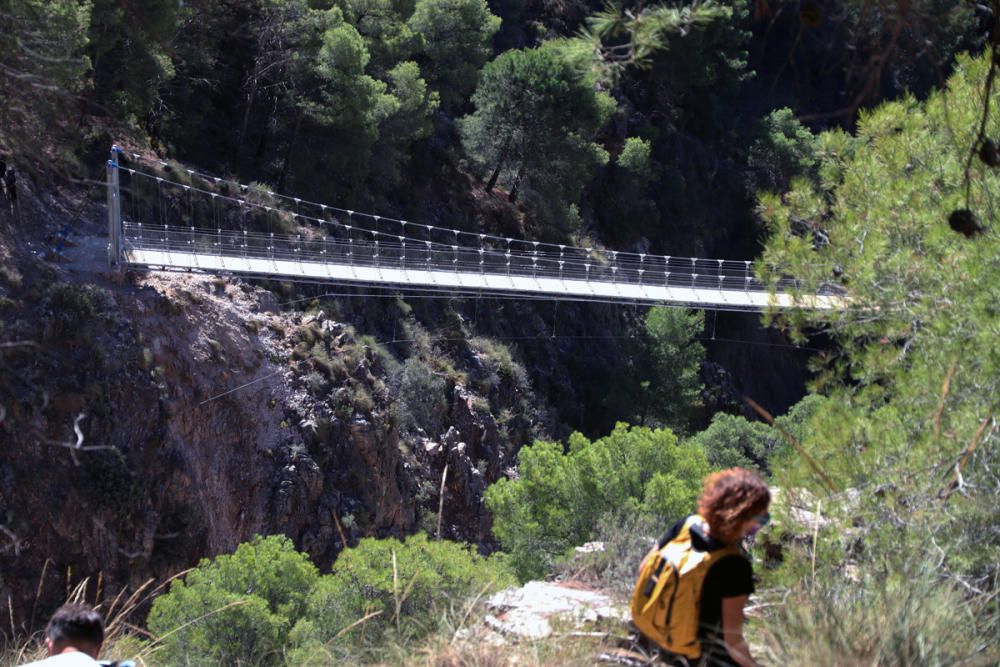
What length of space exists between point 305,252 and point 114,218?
318 cm

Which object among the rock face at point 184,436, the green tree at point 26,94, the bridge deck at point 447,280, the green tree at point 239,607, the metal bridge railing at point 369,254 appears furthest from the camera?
the metal bridge railing at point 369,254

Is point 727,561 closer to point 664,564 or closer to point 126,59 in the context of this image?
point 664,564

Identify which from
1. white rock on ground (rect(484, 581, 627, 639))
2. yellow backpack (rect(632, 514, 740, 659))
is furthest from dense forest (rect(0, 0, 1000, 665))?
yellow backpack (rect(632, 514, 740, 659))

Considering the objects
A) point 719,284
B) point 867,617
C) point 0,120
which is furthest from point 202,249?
point 867,617

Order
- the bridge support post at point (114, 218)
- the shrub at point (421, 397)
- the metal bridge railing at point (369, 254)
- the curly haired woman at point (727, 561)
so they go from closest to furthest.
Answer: the curly haired woman at point (727, 561)
the bridge support post at point (114, 218)
the metal bridge railing at point (369, 254)
the shrub at point (421, 397)

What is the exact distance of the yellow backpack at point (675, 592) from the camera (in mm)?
2541

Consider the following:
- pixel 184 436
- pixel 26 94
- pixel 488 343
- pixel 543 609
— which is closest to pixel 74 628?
pixel 543 609

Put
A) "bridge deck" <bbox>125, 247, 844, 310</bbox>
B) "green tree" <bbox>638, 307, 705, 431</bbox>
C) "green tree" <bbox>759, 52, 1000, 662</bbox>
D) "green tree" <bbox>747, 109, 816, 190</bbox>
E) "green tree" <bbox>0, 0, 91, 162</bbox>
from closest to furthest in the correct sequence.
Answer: "green tree" <bbox>759, 52, 1000, 662</bbox>, "green tree" <bbox>0, 0, 91, 162</bbox>, "bridge deck" <bbox>125, 247, 844, 310</bbox>, "green tree" <bbox>638, 307, 705, 431</bbox>, "green tree" <bbox>747, 109, 816, 190</bbox>

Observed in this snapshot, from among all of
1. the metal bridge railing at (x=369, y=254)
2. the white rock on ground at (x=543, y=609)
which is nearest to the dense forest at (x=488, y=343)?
the white rock on ground at (x=543, y=609)

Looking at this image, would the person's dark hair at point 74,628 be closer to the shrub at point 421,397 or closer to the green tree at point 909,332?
the green tree at point 909,332

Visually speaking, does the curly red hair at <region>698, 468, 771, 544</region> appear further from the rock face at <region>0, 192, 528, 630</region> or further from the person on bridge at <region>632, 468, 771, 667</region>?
the rock face at <region>0, 192, 528, 630</region>

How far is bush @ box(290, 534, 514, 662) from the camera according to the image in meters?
4.38

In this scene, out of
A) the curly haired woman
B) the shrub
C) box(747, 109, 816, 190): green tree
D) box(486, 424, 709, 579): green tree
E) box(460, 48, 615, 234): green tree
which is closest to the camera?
the curly haired woman

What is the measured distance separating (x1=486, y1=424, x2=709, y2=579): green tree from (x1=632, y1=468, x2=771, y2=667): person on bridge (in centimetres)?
535
